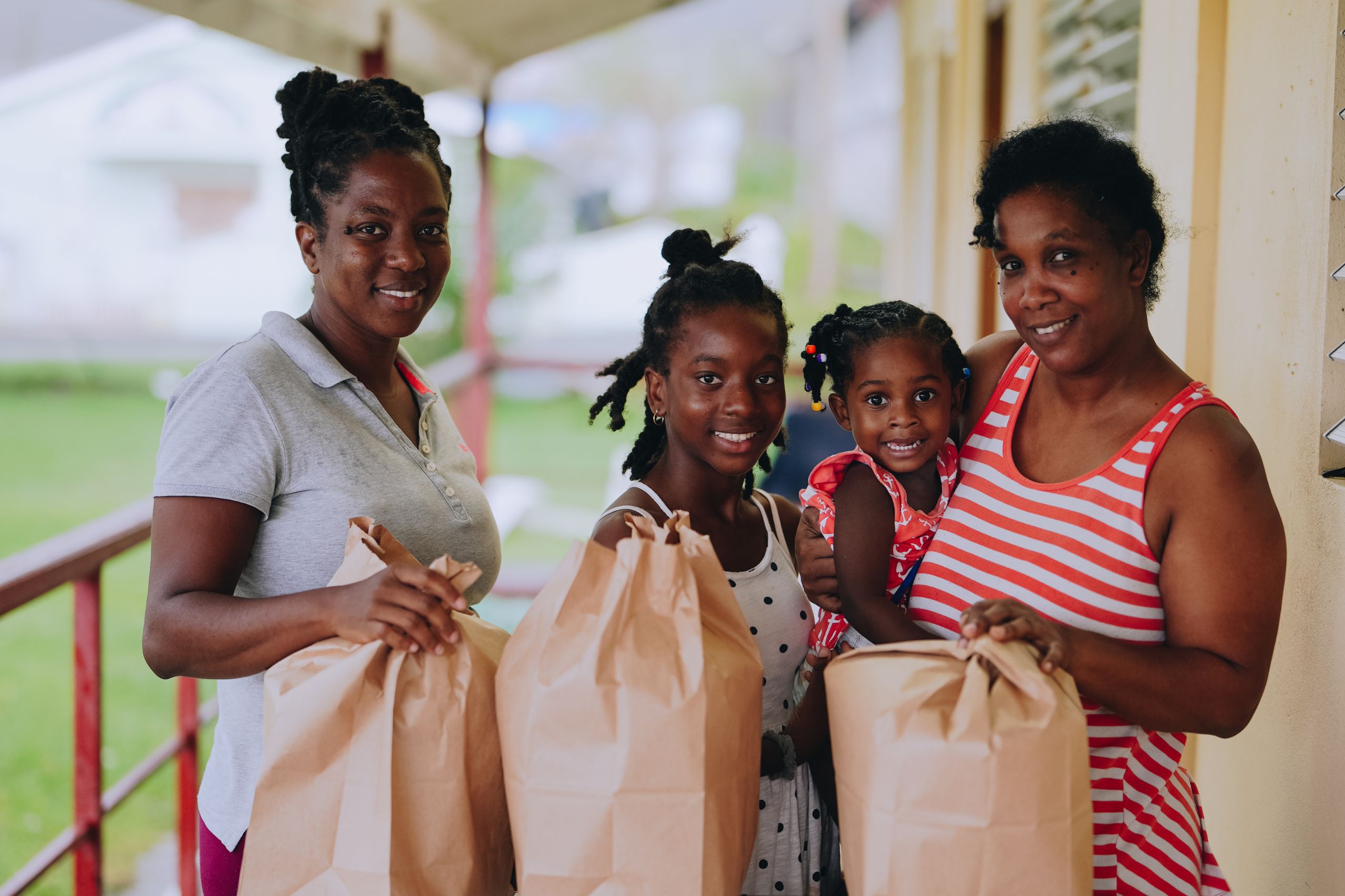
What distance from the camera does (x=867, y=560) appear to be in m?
1.63

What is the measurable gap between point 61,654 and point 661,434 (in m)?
8.05

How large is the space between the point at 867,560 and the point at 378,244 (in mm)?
915

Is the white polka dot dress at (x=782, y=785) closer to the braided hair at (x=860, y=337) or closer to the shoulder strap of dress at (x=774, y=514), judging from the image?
the shoulder strap of dress at (x=774, y=514)

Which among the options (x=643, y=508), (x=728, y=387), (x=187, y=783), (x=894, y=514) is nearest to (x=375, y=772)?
(x=643, y=508)

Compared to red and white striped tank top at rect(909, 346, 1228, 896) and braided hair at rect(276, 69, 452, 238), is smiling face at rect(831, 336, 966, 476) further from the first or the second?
braided hair at rect(276, 69, 452, 238)

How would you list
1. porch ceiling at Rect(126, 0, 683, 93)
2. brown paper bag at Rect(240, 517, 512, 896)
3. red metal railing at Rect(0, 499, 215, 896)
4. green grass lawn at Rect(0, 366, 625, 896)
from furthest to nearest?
green grass lawn at Rect(0, 366, 625, 896) < porch ceiling at Rect(126, 0, 683, 93) < red metal railing at Rect(0, 499, 215, 896) < brown paper bag at Rect(240, 517, 512, 896)

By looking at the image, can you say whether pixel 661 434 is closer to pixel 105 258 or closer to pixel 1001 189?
pixel 1001 189

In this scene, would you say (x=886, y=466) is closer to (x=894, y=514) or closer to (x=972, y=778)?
(x=894, y=514)

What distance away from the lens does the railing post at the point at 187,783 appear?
106 inches

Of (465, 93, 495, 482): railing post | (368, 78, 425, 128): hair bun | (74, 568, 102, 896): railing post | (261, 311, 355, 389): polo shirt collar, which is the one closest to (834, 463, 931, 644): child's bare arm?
(261, 311, 355, 389): polo shirt collar

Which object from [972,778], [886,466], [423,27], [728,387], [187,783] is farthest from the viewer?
[423,27]

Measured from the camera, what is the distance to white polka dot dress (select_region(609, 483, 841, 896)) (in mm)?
1543

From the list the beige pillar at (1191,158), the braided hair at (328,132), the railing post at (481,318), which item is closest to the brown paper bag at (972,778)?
the braided hair at (328,132)

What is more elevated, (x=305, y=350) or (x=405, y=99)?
(x=405, y=99)
